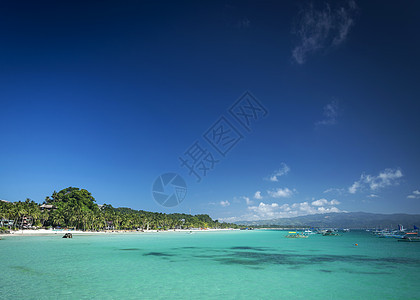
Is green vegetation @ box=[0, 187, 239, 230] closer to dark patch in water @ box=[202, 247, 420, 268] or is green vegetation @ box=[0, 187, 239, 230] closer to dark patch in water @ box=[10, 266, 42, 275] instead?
dark patch in water @ box=[10, 266, 42, 275]

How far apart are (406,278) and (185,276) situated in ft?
58.3

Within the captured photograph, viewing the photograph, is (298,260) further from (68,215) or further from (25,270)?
(68,215)

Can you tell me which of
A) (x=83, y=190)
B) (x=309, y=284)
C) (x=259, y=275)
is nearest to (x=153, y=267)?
(x=259, y=275)

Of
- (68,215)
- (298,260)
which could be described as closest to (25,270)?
(298,260)

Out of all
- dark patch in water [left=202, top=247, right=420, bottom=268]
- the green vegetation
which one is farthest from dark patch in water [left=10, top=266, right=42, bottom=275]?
the green vegetation

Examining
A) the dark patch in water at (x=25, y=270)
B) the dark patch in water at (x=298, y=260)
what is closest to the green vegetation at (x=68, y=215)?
the dark patch in water at (x=25, y=270)

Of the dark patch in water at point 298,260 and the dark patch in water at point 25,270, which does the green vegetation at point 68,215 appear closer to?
the dark patch in water at point 25,270

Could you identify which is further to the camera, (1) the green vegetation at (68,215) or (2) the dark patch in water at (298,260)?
(1) the green vegetation at (68,215)

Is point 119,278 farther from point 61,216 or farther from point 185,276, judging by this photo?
point 61,216

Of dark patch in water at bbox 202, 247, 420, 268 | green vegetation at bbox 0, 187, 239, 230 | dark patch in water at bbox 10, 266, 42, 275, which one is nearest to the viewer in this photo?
dark patch in water at bbox 10, 266, 42, 275

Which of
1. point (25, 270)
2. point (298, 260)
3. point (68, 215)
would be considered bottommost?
point (298, 260)

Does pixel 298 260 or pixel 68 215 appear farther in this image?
pixel 68 215

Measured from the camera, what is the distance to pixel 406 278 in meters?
21.8

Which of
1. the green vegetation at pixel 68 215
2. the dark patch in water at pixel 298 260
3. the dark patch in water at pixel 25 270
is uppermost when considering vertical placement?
the green vegetation at pixel 68 215
